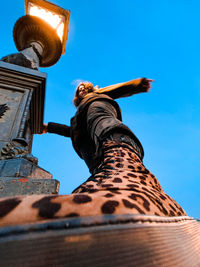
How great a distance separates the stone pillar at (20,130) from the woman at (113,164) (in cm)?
36

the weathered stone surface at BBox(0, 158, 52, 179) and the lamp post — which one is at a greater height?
the lamp post

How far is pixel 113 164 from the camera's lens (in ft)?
2.99

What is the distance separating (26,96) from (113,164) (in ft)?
5.55

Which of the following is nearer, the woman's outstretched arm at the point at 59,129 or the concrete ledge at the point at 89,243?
the concrete ledge at the point at 89,243

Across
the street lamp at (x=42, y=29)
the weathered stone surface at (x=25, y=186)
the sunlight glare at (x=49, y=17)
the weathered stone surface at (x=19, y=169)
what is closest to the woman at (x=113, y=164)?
the weathered stone surface at (x=25, y=186)

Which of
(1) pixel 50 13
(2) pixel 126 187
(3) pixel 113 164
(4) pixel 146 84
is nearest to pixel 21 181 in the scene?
(3) pixel 113 164

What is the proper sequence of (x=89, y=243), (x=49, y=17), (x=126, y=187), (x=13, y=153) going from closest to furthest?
(x=89, y=243), (x=126, y=187), (x=13, y=153), (x=49, y=17)

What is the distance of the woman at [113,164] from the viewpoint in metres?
0.42

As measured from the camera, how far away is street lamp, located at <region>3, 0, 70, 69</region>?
376cm

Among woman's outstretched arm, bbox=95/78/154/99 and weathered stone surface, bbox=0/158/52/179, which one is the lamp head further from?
weathered stone surface, bbox=0/158/52/179

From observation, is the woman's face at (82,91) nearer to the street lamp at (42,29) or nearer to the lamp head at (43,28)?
the street lamp at (42,29)

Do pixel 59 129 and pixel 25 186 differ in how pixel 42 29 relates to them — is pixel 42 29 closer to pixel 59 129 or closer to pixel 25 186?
pixel 59 129

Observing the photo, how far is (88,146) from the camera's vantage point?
185 centimetres

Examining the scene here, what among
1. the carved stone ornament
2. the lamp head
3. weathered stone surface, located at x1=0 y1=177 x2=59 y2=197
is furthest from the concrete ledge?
the lamp head
